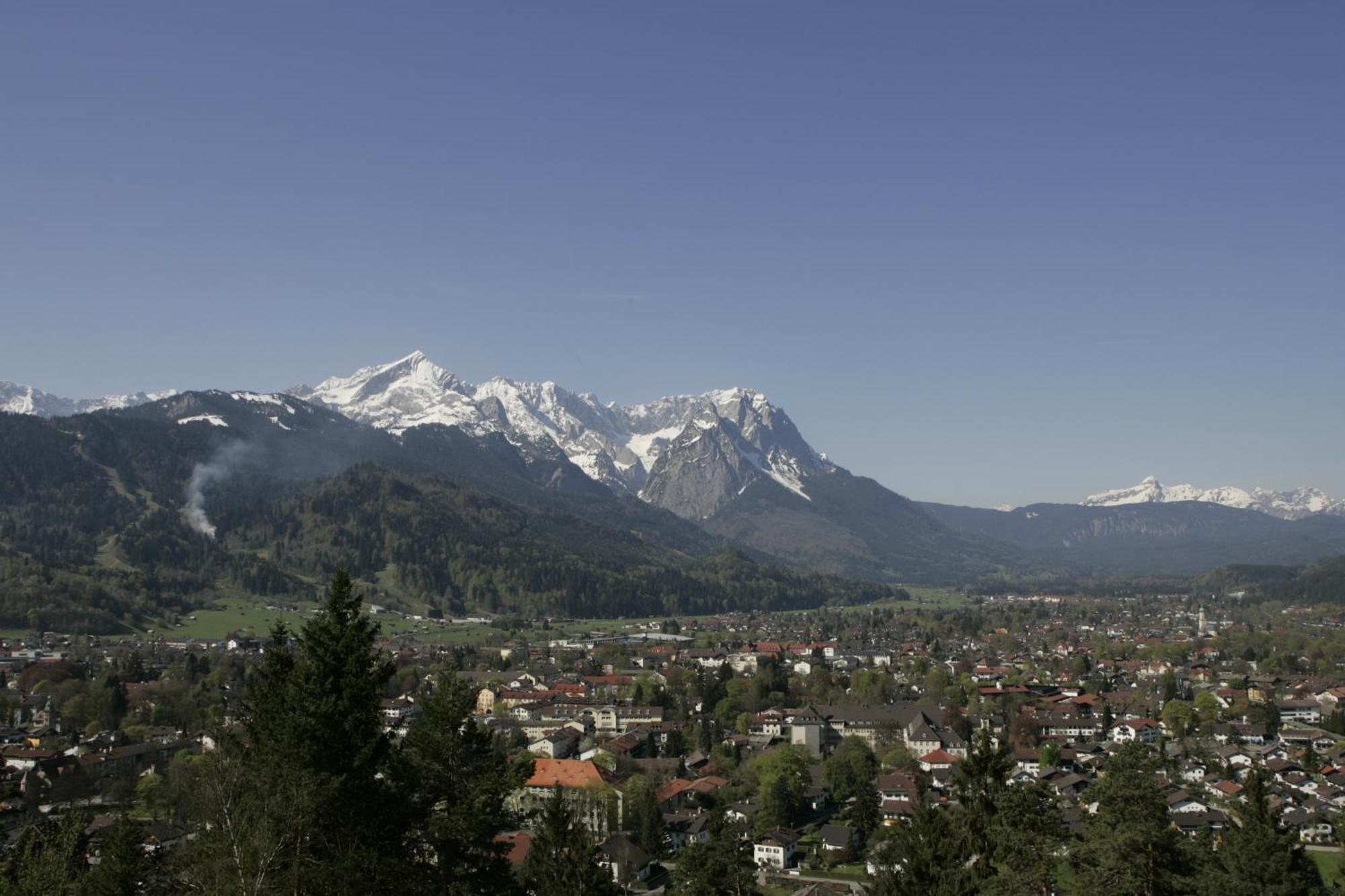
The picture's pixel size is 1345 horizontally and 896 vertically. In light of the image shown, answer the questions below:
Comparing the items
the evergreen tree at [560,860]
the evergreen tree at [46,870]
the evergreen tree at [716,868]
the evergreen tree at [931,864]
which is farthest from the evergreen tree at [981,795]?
the evergreen tree at [46,870]

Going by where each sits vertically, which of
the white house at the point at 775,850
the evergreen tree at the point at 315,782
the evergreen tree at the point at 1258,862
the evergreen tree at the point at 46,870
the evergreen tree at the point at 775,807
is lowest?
the white house at the point at 775,850

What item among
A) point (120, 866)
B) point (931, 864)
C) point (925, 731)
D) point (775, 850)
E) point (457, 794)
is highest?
point (457, 794)

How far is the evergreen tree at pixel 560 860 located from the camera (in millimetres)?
24969

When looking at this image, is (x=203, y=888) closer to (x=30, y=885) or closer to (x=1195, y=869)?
(x=30, y=885)

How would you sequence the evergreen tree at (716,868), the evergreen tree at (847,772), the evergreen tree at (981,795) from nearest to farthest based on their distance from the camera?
the evergreen tree at (981,795) < the evergreen tree at (716,868) < the evergreen tree at (847,772)

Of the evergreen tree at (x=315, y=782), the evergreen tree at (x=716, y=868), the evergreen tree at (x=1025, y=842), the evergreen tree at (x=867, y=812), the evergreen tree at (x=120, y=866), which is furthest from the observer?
the evergreen tree at (x=867, y=812)

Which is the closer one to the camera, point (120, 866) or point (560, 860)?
point (120, 866)

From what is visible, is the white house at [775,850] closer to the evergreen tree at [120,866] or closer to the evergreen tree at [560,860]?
the evergreen tree at [560,860]

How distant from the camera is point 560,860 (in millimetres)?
25250

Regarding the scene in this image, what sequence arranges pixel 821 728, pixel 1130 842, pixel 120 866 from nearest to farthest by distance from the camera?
pixel 1130 842 → pixel 120 866 → pixel 821 728

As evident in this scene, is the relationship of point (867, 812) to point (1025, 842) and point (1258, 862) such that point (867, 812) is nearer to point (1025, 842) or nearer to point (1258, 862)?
point (1258, 862)

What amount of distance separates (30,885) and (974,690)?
85648 millimetres

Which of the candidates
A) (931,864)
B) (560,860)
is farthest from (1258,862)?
(560,860)

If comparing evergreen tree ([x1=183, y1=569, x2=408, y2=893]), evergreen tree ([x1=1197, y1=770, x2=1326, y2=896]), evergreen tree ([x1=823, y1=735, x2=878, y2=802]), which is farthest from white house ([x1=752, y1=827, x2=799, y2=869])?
evergreen tree ([x1=183, y1=569, x2=408, y2=893])
